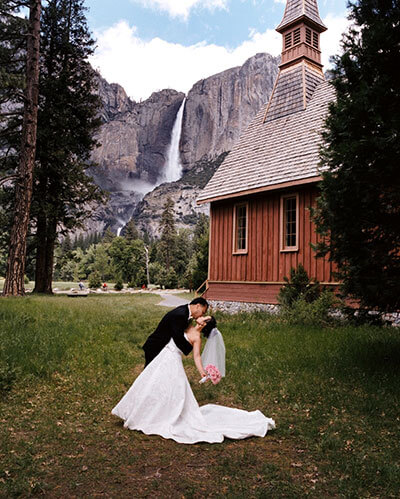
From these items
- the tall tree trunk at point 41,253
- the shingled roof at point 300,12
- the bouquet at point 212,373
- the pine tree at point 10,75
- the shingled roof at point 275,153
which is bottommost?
the bouquet at point 212,373

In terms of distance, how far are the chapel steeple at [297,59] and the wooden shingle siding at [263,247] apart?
487 cm

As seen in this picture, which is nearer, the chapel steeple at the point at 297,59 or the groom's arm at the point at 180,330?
the groom's arm at the point at 180,330

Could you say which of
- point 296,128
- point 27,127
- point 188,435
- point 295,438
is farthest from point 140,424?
point 27,127

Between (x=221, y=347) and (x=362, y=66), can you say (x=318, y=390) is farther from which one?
(x=362, y=66)

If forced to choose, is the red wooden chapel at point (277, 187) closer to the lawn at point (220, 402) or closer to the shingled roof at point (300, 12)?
the shingled roof at point (300, 12)

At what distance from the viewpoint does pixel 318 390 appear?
659 cm

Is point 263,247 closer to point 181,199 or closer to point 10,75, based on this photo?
point 10,75

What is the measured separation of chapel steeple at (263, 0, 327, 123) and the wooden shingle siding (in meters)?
4.87

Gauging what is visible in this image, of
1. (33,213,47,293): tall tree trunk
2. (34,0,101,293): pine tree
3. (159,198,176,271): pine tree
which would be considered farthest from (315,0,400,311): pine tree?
(159,198,176,271): pine tree

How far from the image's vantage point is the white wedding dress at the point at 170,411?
506 cm

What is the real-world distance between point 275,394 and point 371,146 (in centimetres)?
394

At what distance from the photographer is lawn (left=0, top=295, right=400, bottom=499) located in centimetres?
383

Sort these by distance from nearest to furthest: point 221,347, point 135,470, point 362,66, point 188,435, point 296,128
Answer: point 135,470 → point 188,435 → point 221,347 → point 362,66 → point 296,128

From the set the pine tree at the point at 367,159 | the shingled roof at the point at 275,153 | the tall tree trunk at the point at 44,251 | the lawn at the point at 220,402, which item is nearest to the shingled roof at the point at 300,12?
the shingled roof at the point at 275,153
